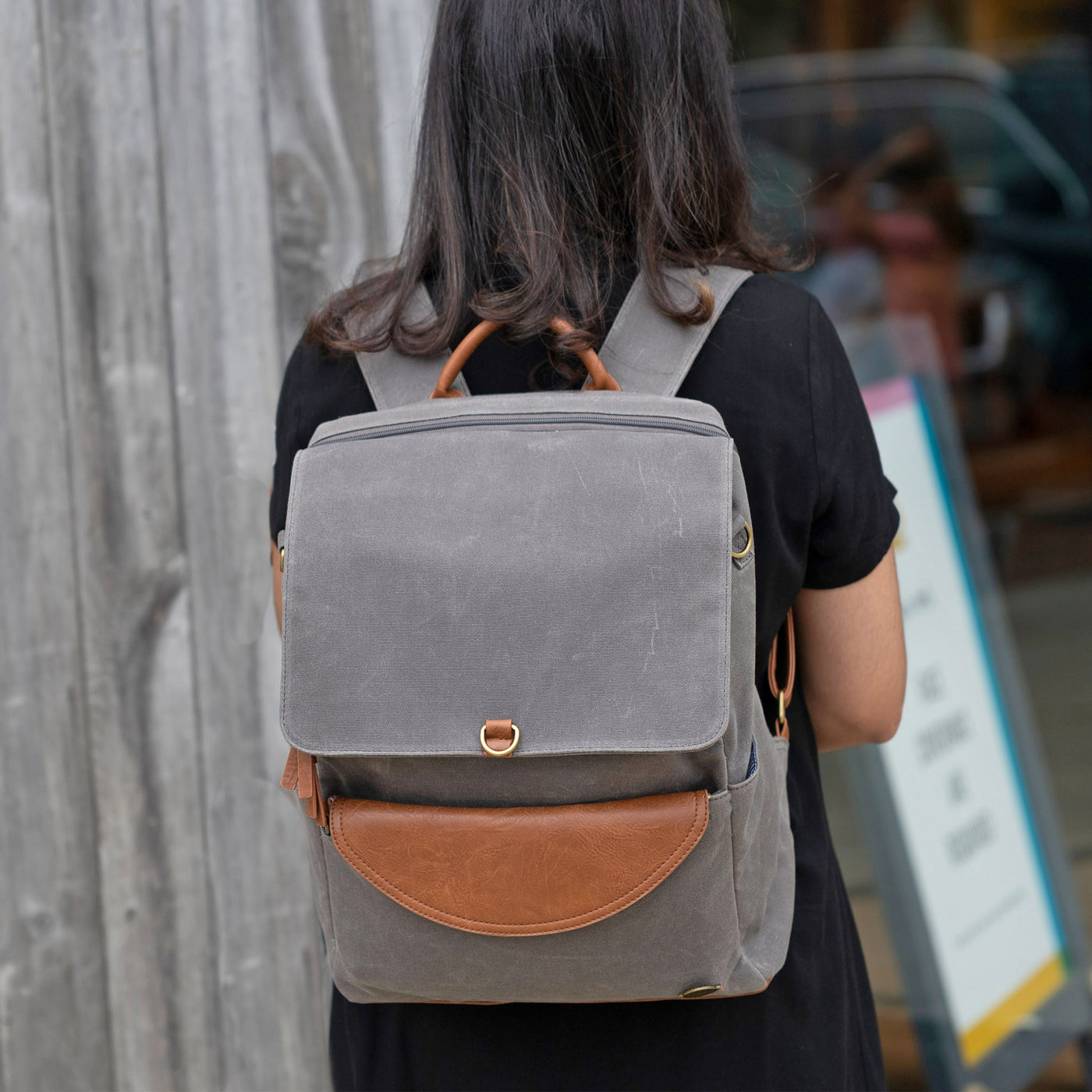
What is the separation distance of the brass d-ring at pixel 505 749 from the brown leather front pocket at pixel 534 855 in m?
0.06

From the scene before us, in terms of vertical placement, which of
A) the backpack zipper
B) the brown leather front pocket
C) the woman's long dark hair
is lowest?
the brown leather front pocket

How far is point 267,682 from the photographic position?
1.81 meters

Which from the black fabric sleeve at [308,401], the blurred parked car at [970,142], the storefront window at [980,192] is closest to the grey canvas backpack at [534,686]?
the black fabric sleeve at [308,401]

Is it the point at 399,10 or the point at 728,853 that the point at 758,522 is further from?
the point at 399,10

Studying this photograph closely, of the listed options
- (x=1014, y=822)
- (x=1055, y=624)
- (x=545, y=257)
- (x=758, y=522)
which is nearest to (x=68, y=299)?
(x=545, y=257)

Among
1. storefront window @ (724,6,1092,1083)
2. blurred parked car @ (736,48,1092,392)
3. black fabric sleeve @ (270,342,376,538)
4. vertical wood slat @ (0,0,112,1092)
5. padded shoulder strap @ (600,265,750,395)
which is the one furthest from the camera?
blurred parked car @ (736,48,1092,392)

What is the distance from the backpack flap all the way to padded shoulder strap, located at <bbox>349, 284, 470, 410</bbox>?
4.5 inches

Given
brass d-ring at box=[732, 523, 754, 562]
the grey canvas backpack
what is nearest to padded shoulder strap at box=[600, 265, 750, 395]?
the grey canvas backpack

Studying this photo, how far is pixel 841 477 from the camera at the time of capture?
1.11 meters

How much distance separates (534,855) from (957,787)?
5.14ft

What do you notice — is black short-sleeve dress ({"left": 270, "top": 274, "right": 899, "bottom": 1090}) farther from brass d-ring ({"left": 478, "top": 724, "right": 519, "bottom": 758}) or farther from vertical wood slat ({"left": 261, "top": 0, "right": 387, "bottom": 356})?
vertical wood slat ({"left": 261, "top": 0, "right": 387, "bottom": 356})

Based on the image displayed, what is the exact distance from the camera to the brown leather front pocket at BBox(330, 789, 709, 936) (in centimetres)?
99

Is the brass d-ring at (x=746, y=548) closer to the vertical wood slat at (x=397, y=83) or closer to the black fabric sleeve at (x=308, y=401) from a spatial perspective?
the black fabric sleeve at (x=308, y=401)

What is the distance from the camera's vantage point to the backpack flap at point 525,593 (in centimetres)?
98
